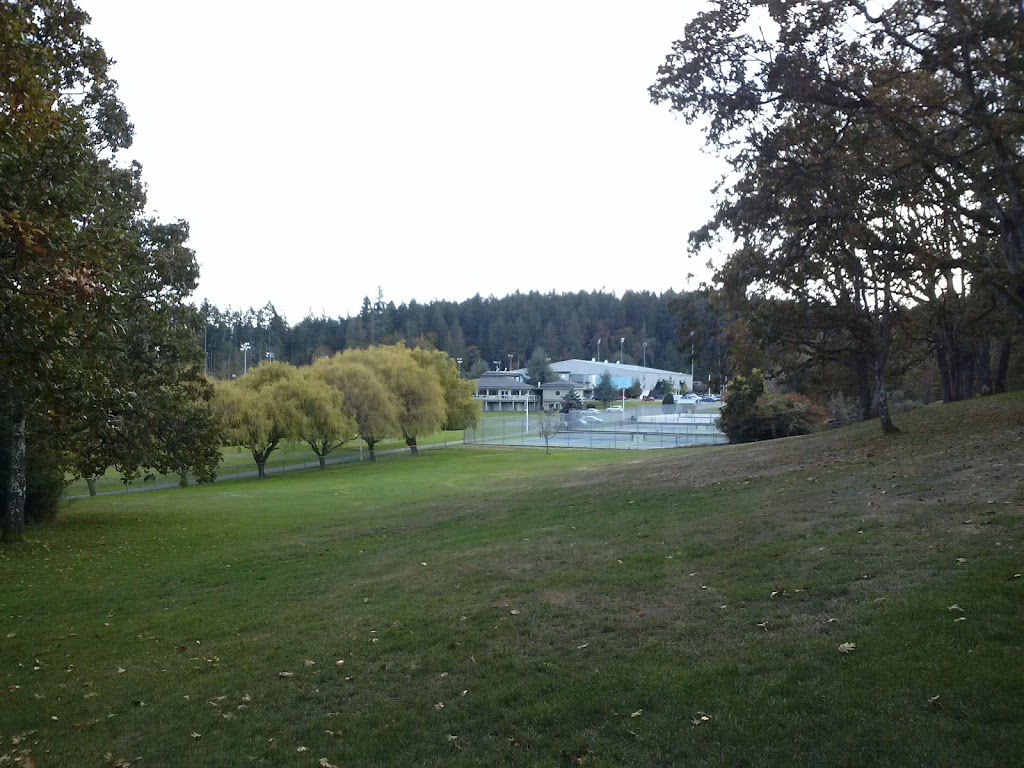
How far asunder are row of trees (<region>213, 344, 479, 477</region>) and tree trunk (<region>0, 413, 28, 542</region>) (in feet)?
88.9

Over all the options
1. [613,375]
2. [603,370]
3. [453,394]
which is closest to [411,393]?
[453,394]

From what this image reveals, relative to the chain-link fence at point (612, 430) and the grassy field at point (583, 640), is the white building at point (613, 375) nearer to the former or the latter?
the chain-link fence at point (612, 430)

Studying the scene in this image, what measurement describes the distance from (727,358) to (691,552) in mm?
22974

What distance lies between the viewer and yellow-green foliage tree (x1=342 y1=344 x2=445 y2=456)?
2552 inches

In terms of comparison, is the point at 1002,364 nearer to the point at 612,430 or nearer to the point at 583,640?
the point at 583,640

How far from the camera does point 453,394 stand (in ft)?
246

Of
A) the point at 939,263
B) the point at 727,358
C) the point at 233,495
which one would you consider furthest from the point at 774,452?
the point at 233,495

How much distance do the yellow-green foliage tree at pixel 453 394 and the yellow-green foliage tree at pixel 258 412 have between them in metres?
18.4

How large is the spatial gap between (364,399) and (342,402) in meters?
1.94

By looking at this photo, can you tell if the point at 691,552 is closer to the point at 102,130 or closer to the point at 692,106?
the point at 692,106

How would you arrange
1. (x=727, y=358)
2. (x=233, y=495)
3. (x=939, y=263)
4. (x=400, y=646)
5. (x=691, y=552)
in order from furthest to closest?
(x=233, y=495) → (x=727, y=358) → (x=939, y=263) → (x=691, y=552) → (x=400, y=646)

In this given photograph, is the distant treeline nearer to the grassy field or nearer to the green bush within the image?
the green bush

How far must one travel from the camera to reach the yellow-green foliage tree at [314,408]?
55688 mm

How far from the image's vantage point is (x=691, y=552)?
456 inches
